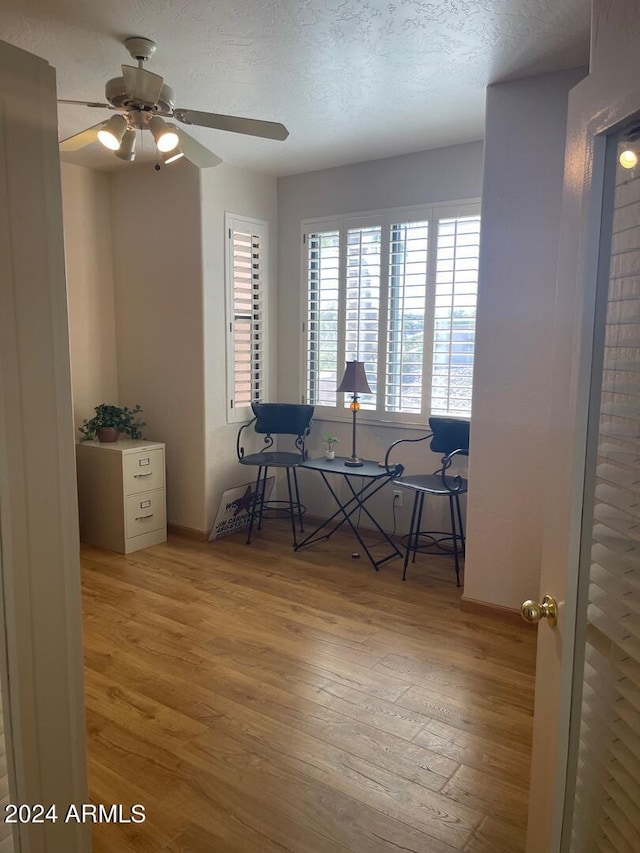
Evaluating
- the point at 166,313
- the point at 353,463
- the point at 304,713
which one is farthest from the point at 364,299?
the point at 304,713

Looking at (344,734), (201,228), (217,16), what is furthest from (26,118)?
(201,228)

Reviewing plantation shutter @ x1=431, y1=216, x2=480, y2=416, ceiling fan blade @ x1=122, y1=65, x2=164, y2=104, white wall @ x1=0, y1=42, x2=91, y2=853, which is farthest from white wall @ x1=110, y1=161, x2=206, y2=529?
white wall @ x1=0, y1=42, x2=91, y2=853

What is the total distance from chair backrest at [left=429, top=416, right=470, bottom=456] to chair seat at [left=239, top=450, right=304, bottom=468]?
979 millimetres

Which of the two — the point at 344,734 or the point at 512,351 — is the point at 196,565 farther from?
the point at 512,351

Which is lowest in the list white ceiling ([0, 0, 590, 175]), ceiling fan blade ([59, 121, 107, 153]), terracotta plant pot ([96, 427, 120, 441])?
terracotta plant pot ([96, 427, 120, 441])

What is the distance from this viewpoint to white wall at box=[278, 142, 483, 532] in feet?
12.9

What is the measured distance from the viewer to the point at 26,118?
3.75ft

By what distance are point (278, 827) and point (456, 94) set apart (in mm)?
3270

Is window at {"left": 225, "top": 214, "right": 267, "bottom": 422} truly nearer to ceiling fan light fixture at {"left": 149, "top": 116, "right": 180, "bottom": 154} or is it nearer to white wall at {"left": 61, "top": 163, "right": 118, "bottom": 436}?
white wall at {"left": 61, "top": 163, "right": 118, "bottom": 436}

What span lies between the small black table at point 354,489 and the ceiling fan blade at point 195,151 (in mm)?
2003

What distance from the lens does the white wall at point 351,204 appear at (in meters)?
3.92

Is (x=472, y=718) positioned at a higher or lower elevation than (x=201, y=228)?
lower

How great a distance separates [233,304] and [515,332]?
2.23 metres

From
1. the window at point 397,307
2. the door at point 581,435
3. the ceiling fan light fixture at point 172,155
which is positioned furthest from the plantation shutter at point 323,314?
the door at point 581,435
